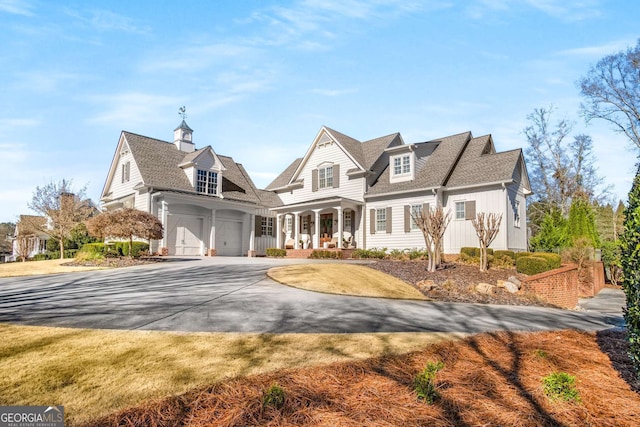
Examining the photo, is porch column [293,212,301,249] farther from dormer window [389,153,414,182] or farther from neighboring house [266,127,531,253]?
dormer window [389,153,414,182]

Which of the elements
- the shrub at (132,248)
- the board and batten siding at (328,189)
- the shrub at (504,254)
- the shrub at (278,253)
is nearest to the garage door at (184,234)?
the shrub at (132,248)

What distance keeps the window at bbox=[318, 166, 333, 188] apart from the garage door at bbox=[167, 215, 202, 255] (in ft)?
27.9

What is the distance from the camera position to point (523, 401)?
10.7 feet

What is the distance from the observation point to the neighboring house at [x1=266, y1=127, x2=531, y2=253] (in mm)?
19812

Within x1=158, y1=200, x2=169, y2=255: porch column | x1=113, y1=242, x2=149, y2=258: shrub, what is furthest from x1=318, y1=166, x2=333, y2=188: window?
x1=113, y1=242, x2=149, y2=258: shrub

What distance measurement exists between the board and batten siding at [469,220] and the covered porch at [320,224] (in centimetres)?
569

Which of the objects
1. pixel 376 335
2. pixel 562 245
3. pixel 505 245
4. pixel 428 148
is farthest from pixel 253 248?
pixel 376 335

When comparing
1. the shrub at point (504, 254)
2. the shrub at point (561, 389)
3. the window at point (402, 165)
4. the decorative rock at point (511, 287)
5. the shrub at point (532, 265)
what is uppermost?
the window at point (402, 165)

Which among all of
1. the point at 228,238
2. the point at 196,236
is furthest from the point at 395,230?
the point at 196,236

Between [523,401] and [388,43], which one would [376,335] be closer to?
[523,401]

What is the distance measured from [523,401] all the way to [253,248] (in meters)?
23.9

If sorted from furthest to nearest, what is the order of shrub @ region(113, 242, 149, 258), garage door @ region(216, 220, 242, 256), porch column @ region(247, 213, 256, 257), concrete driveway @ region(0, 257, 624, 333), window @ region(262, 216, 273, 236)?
window @ region(262, 216, 273, 236), porch column @ region(247, 213, 256, 257), garage door @ region(216, 220, 242, 256), shrub @ region(113, 242, 149, 258), concrete driveway @ region(0, 257, 624, 333)

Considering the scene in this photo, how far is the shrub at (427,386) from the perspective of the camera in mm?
3229

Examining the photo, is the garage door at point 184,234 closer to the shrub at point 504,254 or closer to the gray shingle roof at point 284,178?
the gray shingle roof at point 284,178
